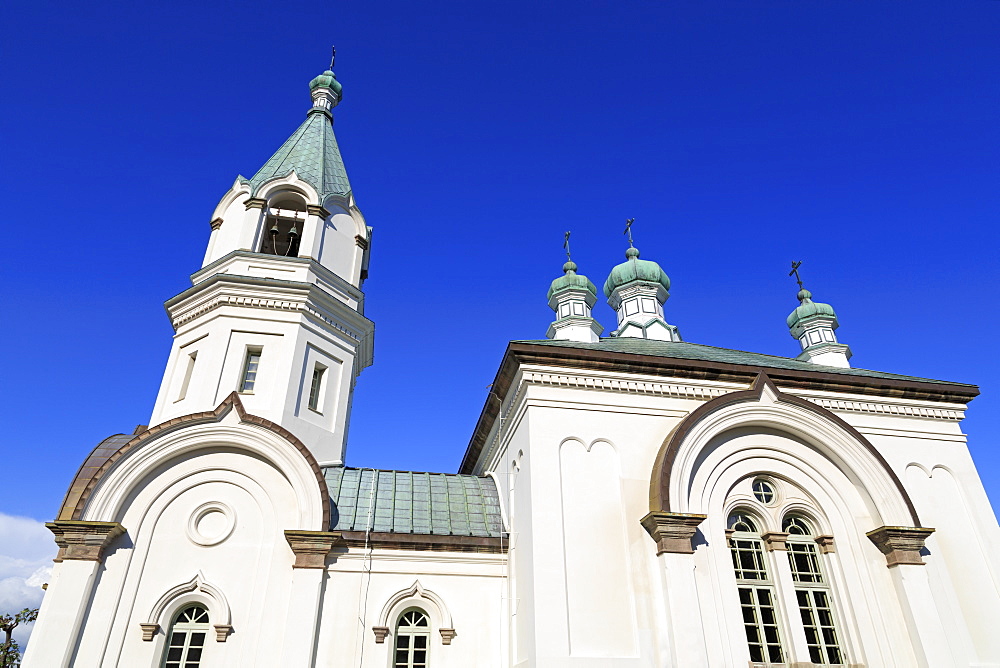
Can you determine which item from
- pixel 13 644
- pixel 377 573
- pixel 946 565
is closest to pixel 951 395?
pixel 946 565

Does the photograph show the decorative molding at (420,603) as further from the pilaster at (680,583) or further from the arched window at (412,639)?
the pilaster at (680,583)

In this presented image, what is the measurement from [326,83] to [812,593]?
65.7ft

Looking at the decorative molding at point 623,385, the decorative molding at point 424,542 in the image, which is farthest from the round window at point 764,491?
the decorative molding at point 424,542

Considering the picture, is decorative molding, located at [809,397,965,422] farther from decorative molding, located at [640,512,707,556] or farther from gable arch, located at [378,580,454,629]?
gable arch, located at [378,580,454,629]

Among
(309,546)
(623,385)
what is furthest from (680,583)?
(309,546)

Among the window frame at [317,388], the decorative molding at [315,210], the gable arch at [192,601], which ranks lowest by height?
the gable arch at [192,601]

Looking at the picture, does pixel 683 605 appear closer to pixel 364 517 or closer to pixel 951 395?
pixel 364 517

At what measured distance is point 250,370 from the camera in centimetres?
1395

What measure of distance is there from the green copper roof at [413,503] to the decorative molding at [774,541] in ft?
16.1

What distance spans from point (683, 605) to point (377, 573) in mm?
5318

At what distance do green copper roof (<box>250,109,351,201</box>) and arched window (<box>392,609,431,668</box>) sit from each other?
1034 centimetres

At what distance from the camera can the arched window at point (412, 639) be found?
1110 cm

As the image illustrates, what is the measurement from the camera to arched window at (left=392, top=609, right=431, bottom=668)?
36.4 ft

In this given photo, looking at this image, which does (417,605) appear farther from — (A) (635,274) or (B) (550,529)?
(A) (635,274)
